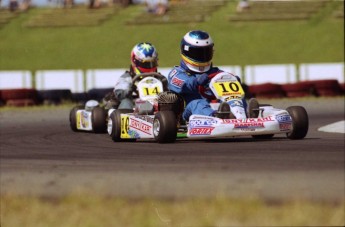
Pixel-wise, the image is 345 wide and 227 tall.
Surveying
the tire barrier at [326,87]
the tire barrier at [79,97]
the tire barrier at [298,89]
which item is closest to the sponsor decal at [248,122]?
the tire barrier at [79,97]

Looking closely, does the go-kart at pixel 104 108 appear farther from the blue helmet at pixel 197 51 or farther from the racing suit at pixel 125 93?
the blue helmet at pixel 197 51

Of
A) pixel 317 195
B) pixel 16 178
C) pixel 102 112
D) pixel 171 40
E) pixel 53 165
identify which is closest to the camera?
pixel 317 195

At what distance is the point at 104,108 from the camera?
44.3 feet

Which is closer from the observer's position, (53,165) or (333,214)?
(333,214)

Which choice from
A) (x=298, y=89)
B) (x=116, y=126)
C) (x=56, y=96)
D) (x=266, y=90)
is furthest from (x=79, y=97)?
(x=116, y=126)

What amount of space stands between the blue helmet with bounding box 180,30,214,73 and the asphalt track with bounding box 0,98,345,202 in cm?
84

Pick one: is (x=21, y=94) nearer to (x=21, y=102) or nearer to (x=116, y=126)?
(x=21, y=102)

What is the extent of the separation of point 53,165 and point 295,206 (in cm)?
362

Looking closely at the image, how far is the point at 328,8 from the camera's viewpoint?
36688 mm

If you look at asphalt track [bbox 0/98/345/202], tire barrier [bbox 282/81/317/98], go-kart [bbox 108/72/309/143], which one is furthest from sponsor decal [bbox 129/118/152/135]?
tire barrier [bbox 282/81/317/98]

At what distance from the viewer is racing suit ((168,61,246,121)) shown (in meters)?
10.8

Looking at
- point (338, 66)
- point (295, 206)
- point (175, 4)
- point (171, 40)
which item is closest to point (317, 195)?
point (295, 206)

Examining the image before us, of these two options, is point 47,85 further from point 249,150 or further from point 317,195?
point 317,195

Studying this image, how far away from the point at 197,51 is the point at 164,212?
5547mm
